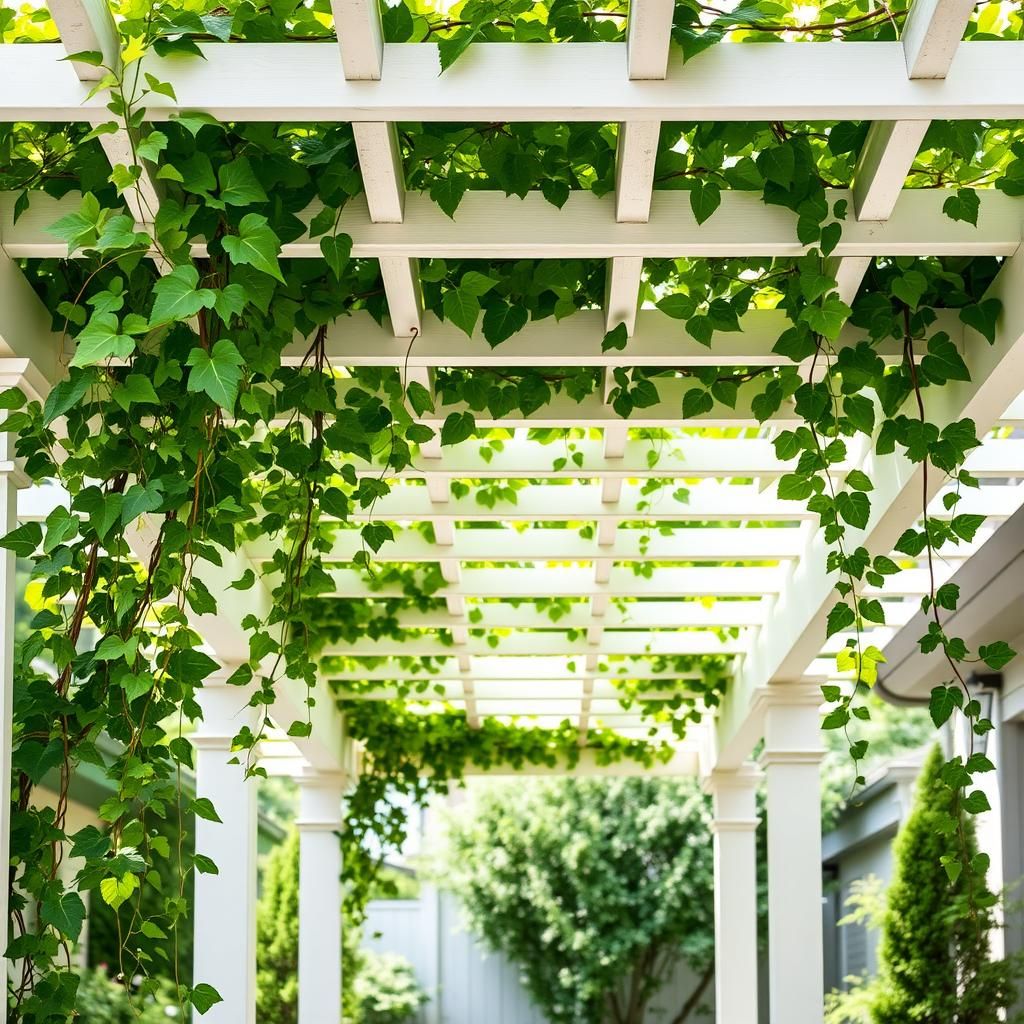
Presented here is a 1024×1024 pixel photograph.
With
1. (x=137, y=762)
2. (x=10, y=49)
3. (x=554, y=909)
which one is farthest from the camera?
(x=554, y=909)

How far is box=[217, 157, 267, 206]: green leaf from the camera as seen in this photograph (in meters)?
2.07

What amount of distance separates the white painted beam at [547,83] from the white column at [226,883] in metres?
2.88

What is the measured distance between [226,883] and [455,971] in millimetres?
9416

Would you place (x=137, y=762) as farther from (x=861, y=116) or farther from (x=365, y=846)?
(x=365, y=846)

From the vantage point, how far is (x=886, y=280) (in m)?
2.71

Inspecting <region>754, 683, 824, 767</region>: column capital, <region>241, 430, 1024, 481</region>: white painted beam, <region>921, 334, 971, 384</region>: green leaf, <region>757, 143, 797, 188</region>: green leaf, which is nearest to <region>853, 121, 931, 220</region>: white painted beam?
<region>757, 143, 797, 188</region>: green leaf

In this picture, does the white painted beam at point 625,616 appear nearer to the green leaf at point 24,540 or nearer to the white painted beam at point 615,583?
the white painted beam at point 615,583

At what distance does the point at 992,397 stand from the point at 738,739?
140 inches

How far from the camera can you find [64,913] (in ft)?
7.12

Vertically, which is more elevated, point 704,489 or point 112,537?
point 704,489

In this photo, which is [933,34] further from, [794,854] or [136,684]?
[794,854]

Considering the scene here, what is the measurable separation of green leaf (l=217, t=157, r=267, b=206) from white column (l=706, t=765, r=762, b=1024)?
5100mm

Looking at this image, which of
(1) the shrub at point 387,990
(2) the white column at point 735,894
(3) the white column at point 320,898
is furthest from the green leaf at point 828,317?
(1) the shrub at point 387,990

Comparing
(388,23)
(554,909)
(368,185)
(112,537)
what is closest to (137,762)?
(112,537)
